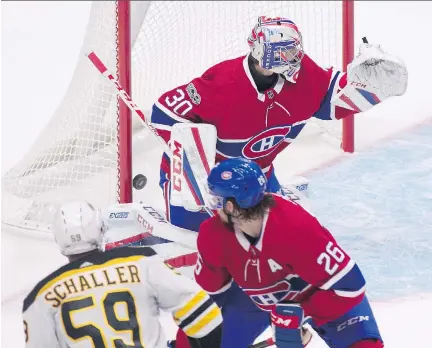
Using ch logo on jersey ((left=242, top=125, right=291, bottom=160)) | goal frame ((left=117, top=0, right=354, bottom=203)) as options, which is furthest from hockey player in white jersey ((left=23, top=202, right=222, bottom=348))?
goal frame ((left=117, top=0, right=354, bottom=203))

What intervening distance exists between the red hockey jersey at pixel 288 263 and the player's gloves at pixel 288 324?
0.05 metres

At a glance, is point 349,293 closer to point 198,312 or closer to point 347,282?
point 347,282

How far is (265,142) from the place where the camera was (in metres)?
3.48

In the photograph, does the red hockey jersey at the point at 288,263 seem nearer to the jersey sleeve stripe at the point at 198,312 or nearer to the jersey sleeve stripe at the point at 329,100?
the jersey sleeve stripe at the point at 198,312

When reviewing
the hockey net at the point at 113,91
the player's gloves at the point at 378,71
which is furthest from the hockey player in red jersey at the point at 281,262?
the hockey net at the point at 113,91

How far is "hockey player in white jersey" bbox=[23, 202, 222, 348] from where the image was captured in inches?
99.0

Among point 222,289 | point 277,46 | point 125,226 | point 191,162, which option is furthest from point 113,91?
point 222,289

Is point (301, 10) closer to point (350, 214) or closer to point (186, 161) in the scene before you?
point (350, 214)

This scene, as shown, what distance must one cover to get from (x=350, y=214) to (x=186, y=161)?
923 mm

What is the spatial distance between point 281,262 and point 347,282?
0.16 metres

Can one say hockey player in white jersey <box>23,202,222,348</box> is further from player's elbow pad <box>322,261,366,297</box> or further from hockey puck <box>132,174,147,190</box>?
hockey puck <box>132,174,147,190</box>

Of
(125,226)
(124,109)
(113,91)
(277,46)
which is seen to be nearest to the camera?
(277,46)

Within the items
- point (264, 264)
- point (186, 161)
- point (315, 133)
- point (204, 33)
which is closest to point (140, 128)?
point (204, 33)

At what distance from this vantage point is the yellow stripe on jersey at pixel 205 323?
2.60 meters
